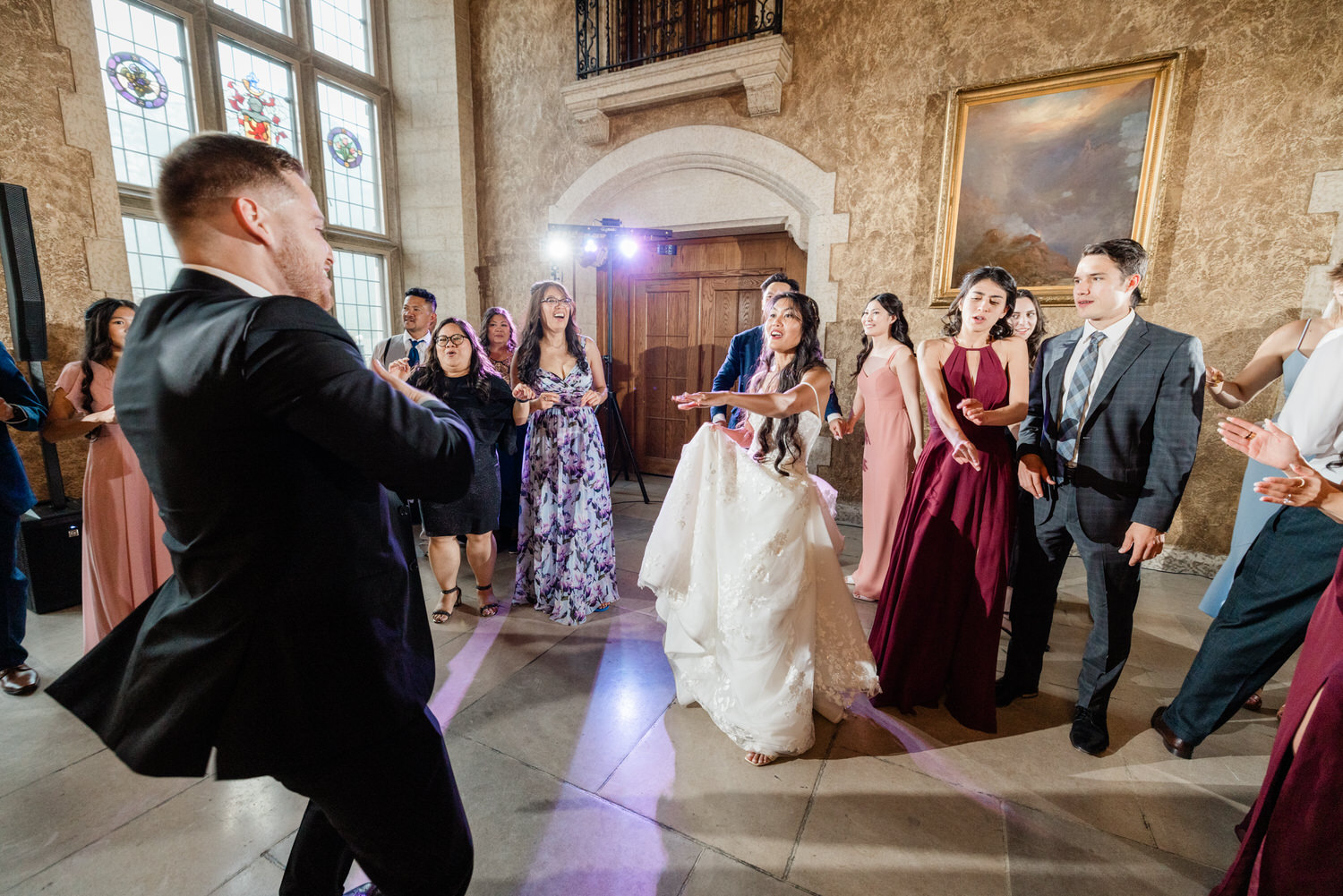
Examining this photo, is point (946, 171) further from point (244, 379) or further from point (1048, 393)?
point (244, 379)

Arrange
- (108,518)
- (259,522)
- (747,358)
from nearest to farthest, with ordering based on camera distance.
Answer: (259,522), (108,518), (747,358)

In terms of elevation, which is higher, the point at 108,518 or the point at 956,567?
the point at 108,518

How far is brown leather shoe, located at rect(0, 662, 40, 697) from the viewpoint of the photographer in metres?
2.45

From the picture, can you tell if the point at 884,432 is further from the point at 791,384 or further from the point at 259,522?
the point at 259,522

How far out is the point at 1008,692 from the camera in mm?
2482

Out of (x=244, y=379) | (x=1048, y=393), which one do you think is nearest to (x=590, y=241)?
(x=1048, y=393)

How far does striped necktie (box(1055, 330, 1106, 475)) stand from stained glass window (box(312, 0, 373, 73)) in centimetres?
724

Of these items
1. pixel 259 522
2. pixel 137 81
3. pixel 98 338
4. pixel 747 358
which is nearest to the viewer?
pixel 259 522

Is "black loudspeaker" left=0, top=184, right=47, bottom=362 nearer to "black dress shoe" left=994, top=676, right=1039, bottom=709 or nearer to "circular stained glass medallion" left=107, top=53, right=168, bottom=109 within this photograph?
"circular stained glass medallion" left=107, top=53, right=168, bottom=109

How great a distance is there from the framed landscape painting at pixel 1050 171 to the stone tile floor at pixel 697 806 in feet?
10.4

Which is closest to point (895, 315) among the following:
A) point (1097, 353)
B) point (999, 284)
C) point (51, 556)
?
point (999, 284)

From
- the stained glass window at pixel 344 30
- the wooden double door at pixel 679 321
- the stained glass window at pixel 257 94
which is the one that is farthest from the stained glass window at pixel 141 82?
the wooden double door at pixel 679 321

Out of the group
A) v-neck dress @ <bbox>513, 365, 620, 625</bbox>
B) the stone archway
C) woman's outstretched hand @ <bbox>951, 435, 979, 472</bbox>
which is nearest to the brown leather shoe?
v-neck dress @ <bbox>513, 365, 620, 625</bbox>

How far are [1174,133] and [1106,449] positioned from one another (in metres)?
3.47
